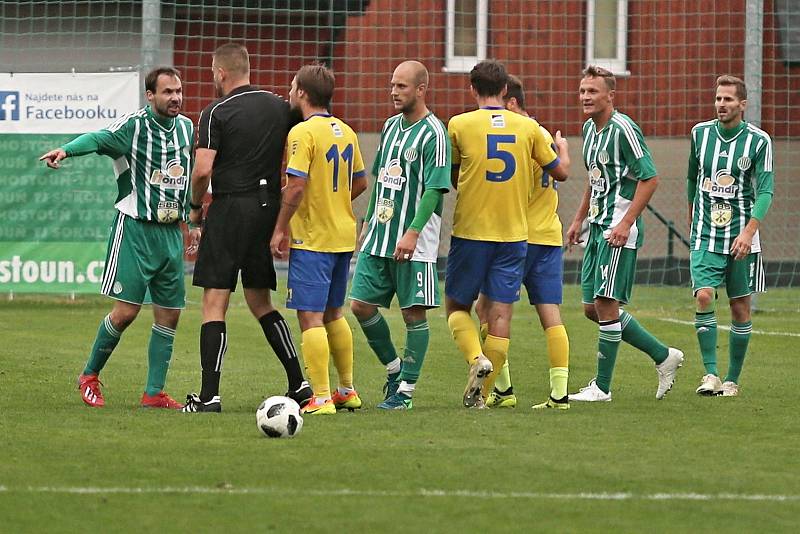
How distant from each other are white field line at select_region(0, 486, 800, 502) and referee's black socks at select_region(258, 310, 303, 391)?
2.55 meters

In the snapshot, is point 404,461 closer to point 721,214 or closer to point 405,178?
point 405,178

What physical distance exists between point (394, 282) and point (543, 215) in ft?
3.96

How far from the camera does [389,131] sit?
841cm

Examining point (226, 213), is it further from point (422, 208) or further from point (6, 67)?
point (6, 67)

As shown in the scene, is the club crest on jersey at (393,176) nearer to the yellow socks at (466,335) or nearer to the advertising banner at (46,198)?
the yellow socks at (466,335)

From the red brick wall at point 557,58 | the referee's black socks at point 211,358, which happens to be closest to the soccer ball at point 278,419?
the referee's black socks at point 211,358

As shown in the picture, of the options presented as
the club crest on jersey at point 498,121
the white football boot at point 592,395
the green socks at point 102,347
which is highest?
the club crest on jersey at point 498,121

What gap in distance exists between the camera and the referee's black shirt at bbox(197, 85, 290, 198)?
8133mm

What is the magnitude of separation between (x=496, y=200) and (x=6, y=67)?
14.3 metres

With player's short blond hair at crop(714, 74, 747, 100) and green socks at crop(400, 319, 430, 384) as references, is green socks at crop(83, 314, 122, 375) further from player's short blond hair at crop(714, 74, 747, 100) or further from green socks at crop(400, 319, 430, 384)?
player's short blond hair at crop(714, 74, 747, 100)

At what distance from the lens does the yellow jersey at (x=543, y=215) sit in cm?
909

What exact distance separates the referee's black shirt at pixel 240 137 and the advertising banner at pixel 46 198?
7396 millimetres

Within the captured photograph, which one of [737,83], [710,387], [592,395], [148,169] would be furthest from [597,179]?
[148,169]

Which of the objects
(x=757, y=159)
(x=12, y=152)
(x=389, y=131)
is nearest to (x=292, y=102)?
(x=389, y=131)
